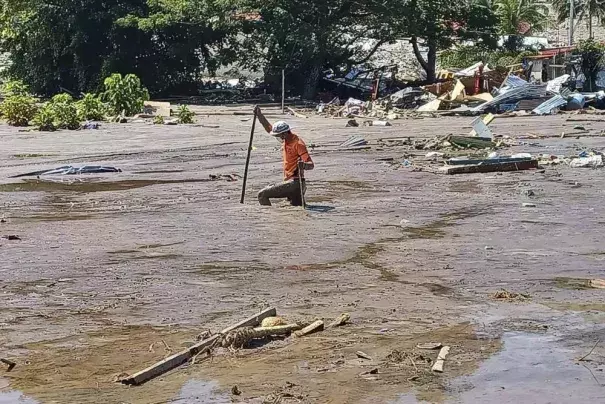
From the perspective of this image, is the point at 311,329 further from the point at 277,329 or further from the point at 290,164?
the point at 290,164

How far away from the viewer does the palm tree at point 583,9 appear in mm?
65312

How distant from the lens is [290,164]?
1307 cm

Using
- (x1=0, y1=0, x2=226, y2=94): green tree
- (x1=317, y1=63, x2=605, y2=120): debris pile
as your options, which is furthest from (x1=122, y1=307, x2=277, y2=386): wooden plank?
(x1=0, y1=0, x2=226, y2=94): green tree

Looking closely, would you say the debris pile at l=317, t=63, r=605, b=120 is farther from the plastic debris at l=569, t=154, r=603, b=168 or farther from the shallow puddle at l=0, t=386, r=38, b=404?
the shallow puddle at l=0, t=386, r=38, b=404

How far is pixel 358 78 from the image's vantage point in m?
42.3

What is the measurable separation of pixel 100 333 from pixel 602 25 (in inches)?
2534

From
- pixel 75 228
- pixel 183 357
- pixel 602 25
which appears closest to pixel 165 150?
pixel 75 228

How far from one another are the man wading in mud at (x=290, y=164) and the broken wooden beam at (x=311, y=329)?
19.5ft

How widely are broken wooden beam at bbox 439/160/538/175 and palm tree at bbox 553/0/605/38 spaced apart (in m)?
50.4

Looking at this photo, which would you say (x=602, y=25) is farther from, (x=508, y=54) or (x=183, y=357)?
(x=183, y=357)

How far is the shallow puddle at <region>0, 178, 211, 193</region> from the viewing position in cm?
1579

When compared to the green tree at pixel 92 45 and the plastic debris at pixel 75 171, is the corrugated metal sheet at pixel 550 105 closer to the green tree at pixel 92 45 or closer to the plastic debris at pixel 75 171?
the green tree at pixel 92 45

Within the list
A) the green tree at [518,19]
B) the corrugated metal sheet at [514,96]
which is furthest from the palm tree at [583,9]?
the corrugated metal sheet at [514,96]

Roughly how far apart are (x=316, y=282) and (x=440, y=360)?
2.75 meters
